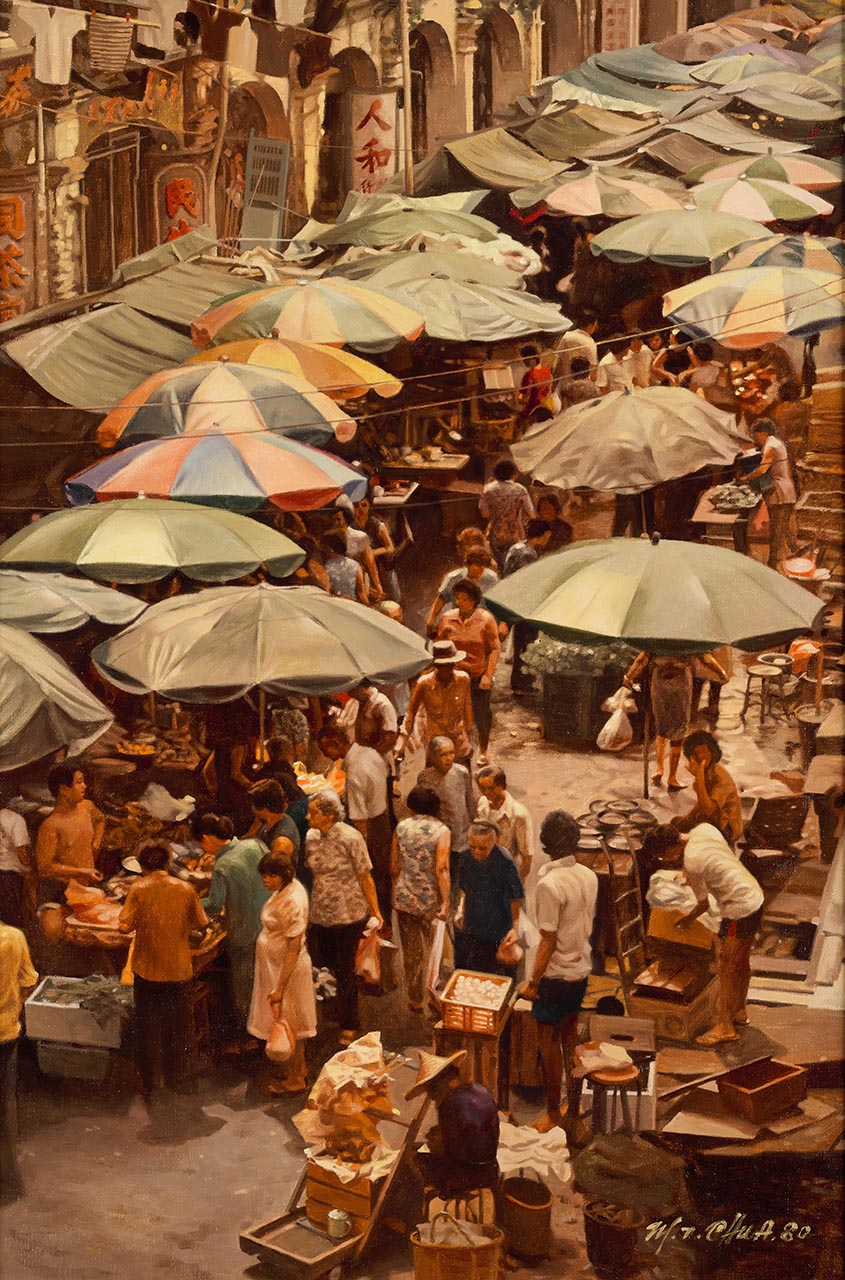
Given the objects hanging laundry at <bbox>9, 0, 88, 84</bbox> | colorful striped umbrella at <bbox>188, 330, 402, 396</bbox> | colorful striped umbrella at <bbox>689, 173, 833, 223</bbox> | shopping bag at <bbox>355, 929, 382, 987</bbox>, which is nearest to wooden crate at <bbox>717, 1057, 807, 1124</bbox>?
shopping bag at <bbox>355, 929, 382, 987</bbox>

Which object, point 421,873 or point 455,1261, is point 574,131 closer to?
point 421,873

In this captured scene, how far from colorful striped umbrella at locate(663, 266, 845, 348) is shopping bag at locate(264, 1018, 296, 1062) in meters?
5.25

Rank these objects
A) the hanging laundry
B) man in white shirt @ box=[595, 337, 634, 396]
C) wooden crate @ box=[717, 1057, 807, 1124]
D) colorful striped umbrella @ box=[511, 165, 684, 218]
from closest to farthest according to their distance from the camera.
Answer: wooden crate @ box=[717, 1057, 807, 1124], the hanging laundry, man in white shirt @ box=[595, 337, 634, 396], colorful striped umbrella @ box=[511, 165, 684, 218]

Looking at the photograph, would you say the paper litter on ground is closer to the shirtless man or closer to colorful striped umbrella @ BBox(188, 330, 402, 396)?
the shirtless man

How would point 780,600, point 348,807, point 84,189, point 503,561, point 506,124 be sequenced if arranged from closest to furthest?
1. point 780,600
2. point 348,807
3. point 503,561
4. point 84,189
5. point 506,124

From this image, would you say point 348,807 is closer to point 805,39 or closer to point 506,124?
point 805,39

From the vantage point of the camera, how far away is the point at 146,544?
12.0 metres

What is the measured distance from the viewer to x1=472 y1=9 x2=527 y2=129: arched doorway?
16.9 metres

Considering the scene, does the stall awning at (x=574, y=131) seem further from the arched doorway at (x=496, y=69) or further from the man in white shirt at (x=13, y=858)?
the man in white shirt at (x=13, y=858)

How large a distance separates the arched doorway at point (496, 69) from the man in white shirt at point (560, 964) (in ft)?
29.3

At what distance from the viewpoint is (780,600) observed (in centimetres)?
1031

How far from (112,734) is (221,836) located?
4.39 ft

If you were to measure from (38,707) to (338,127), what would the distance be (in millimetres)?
12883

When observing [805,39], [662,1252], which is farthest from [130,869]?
[805,39]
